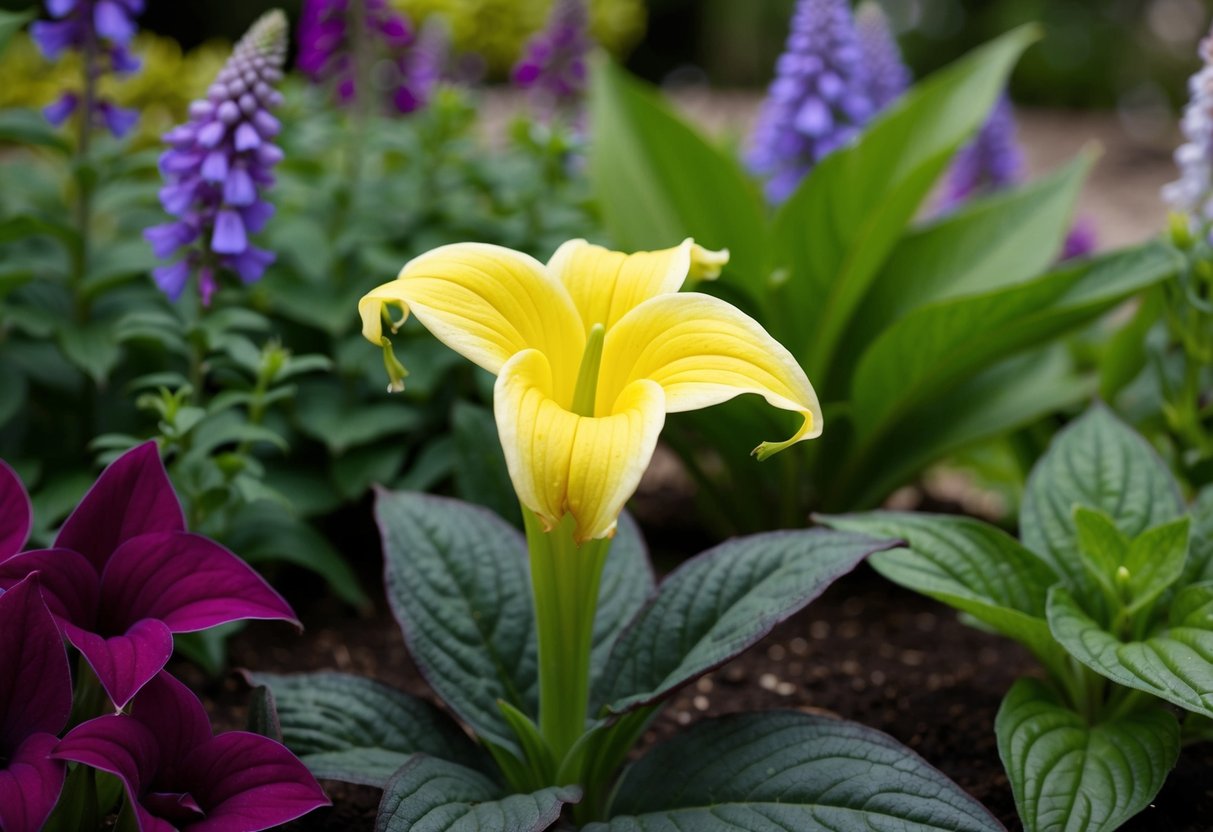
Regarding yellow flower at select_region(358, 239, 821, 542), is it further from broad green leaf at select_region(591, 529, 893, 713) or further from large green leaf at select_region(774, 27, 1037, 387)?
large green leaf at select_region(774, 27, 1037, 387)

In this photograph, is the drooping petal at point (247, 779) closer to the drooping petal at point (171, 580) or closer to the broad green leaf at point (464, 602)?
the drooping petal at point (171, 580)

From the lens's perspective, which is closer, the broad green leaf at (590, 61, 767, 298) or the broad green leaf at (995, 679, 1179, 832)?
the broad green leaf at (995, 679, 1179, 832)

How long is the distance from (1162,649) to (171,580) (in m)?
1.27

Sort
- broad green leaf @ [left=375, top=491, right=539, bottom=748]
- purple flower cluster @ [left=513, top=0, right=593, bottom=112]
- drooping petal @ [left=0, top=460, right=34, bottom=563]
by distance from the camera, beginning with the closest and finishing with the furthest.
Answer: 1. drooping petal @ [left=0, top=460, right=34, bottom=563]
2. broad green leaf @ [left=375, top=491, right=539, bottom=748]
3. purple flower cluster @ [left=513, top=0, right=593, bottom=112]

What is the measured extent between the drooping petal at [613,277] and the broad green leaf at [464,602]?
18.1 inches

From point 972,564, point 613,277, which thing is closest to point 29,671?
point 613,277

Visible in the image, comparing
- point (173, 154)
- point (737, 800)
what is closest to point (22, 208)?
point (173, 154)

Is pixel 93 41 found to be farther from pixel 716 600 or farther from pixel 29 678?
pixel 716 600

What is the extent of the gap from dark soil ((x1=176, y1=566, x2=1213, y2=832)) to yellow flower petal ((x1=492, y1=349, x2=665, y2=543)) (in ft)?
2.40

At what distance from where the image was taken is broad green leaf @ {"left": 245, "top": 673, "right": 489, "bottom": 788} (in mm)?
1474

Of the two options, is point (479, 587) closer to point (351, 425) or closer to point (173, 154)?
point (351, 425)

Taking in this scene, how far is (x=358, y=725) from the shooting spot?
154 cm

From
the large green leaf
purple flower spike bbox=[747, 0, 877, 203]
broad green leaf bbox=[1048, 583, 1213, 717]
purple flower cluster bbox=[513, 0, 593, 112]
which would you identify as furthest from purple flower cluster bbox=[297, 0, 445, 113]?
broad green leaf bbox=[1048, 583, 1213, 717]

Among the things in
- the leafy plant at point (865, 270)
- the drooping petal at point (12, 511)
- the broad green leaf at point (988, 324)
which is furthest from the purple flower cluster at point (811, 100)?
the drooping petal at point (12, 511)
